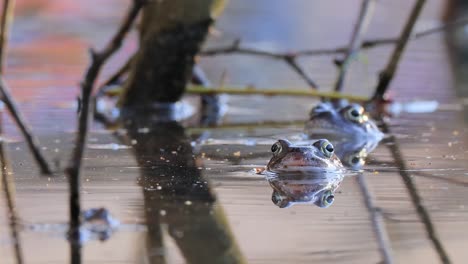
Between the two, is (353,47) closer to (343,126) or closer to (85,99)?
(343,126)

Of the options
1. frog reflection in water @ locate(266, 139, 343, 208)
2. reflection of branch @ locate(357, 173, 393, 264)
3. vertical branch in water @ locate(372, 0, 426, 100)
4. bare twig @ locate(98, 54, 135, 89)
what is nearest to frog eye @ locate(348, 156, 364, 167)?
frog reflection in water @ locate(266, 139, 343, 208)

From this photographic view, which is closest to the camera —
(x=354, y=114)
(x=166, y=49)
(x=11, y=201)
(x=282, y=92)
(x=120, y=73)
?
(x=11, y=201)

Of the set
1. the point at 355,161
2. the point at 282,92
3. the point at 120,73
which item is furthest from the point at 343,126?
the point at 120,73

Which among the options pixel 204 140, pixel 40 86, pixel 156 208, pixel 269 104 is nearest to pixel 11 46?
pixel 40 86

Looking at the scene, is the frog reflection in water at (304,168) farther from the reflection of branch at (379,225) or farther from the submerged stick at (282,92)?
the submerged stick at (282,92)

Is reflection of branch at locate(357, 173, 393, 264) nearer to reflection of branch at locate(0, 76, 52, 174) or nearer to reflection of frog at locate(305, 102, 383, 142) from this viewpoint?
reflection of branch at locate(0, 76, 52, 174)

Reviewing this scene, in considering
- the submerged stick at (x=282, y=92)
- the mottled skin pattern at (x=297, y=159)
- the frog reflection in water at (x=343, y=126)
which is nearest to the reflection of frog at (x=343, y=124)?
the frog reflection in water at (x=343, y=126)
